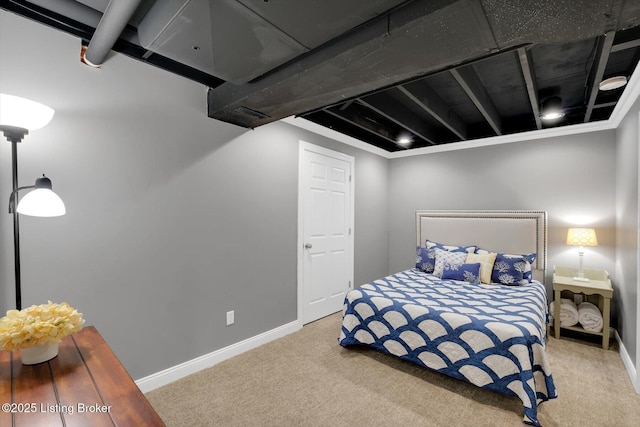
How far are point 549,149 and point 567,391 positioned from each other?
2776 millimetres

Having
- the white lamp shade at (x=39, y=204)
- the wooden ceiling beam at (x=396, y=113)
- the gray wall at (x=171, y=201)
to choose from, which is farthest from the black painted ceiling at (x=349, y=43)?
the white lamp shade at (x=39, y=204)

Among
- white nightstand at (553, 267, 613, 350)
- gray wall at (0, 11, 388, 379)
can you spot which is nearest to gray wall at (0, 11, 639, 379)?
gray wall at (0, 11, 388, 379)

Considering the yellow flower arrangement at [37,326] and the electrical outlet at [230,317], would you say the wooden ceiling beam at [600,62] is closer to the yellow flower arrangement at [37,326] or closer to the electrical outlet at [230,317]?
the yellow flower arrangement at [37,326]

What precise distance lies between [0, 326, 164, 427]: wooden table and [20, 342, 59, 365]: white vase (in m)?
0.02

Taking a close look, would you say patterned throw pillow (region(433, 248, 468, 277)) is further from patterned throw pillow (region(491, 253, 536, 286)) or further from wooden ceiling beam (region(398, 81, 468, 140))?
wooden ceiling beam (region(398, 81, 468, 140))

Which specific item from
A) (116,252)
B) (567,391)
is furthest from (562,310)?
(116,252)

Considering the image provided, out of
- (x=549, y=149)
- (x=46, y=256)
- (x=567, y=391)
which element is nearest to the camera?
(x=46, y=256)

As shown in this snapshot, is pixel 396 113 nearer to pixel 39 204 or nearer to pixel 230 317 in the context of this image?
pixel 230 317

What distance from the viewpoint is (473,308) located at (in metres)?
2.46

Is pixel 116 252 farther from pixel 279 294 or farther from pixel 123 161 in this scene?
pixel 279 294

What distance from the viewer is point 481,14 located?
1195 mm

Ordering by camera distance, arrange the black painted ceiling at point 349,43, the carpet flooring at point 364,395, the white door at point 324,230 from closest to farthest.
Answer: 1. the black painted ceiling at point 349,43
2. the carpet flooring at point 364,395
3. the white door at point 324,230

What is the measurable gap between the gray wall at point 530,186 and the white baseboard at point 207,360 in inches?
102

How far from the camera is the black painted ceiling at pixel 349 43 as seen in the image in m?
1.22
